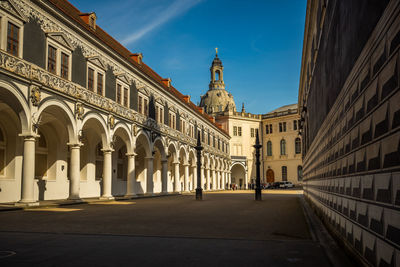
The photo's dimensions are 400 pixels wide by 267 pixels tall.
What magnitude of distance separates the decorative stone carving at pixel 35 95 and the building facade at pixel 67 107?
0.05 m

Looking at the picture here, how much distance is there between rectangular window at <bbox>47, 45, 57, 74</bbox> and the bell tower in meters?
76.0

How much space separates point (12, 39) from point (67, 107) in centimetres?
494

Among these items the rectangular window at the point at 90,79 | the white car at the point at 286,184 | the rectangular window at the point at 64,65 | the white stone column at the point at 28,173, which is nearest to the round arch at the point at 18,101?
the white stone column at the point at 28,173

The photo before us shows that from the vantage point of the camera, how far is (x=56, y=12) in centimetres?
2019

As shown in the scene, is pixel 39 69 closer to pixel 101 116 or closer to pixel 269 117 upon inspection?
pixel 101 116

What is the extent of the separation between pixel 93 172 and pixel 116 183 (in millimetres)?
4041

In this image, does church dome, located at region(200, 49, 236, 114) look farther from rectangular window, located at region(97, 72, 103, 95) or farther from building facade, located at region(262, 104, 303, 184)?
rectangular window, located at region(97, 72, 103, 95)

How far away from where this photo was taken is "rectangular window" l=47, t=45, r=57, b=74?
19844mm

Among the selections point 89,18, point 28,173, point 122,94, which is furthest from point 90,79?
point 28,173

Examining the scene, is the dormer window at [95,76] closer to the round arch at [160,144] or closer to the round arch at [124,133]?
the round arch at [124,133]

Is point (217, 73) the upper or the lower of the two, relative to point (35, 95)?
upper

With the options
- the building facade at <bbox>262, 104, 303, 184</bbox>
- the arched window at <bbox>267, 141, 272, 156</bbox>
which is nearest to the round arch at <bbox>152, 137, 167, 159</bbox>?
the building facade at <bbox>262, 104, 303, 184</bbox>

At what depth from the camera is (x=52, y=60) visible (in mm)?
20172

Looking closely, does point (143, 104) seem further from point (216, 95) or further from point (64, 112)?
point (216, 95)
